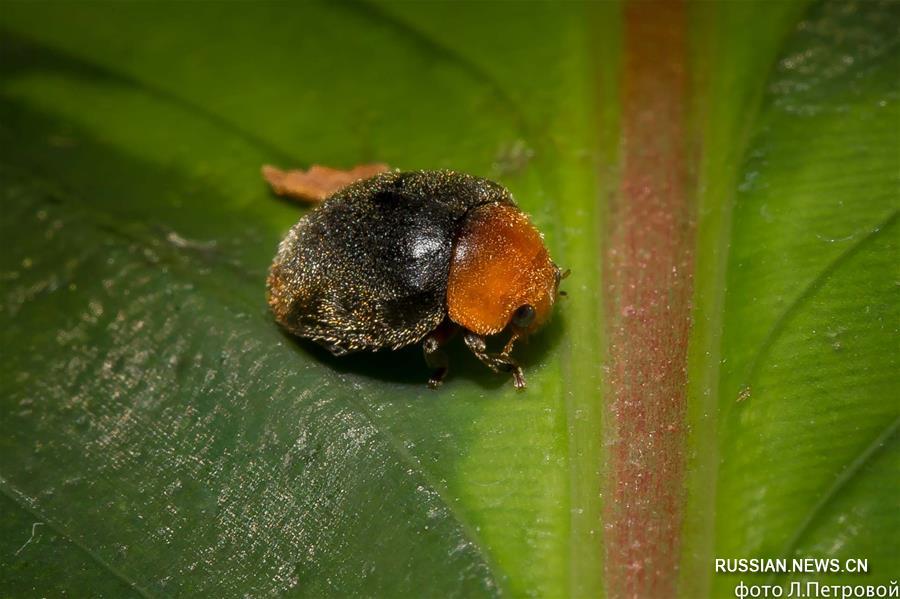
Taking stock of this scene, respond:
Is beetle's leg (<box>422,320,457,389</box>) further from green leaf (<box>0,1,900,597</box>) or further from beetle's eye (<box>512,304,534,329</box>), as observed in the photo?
beetle's eye (<box>512,304,534,329</box>)

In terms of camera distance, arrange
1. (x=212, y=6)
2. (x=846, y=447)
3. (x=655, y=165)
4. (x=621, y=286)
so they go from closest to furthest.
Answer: (x=846, y=447)
(x=621, y=286)
(x=655, y=165)
(x=212, y=6)

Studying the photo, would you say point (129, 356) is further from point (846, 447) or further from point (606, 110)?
point (846, 447)

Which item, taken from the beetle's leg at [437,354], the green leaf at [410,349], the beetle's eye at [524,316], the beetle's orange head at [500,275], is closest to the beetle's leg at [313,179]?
the green leaf at [410,349]

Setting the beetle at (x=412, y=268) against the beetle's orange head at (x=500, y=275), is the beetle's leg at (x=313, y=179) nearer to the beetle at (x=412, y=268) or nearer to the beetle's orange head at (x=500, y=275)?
the beetle at (x=412, y=268)

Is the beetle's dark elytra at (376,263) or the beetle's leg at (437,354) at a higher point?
the beetle's dark elytra at (376,263)

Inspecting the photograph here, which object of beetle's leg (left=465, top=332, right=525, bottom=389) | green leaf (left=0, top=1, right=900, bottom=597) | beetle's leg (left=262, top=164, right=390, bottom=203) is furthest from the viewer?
beetle's leg (left=262, top=164, right=390, bottom=203)

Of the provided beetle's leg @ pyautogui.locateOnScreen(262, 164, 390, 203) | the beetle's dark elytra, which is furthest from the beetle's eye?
beetle's leg @ pyautogui.locateOnScreen(262, 164, 390, 203)

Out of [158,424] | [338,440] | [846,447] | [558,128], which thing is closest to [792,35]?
[558,128]
